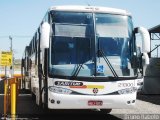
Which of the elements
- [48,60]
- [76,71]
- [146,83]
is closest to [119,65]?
[76,71]

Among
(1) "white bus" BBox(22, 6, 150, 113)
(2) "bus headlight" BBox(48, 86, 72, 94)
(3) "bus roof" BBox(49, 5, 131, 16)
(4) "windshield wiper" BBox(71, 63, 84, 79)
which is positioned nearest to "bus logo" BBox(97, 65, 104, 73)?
(1) "white bus" BBox(22, 6, 150, 113)

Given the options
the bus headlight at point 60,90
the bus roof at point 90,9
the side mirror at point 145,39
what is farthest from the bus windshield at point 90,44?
the side mirror at point 145,39

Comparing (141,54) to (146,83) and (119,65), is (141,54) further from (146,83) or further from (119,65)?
(146,83)

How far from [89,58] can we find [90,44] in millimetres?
433

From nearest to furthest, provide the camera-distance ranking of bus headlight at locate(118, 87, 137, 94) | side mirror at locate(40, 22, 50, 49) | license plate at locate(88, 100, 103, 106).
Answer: side mirror at locate(40, 22, 50, 49), license plate at locate(88, 100, 103, 106), bus headlight at locate(118, 87, 137, 94)

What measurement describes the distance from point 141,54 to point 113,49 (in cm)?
100

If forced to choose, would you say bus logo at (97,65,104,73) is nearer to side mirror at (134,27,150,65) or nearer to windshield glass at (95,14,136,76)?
windshield glass at (95,14,136,76)

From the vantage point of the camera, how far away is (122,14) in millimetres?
12836

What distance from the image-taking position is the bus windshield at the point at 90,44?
473 inches

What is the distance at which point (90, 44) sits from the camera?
12273 millimetres

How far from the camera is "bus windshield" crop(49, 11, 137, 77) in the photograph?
12.0 metres

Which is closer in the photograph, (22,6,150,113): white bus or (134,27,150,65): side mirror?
(22,6,150,113): white bus

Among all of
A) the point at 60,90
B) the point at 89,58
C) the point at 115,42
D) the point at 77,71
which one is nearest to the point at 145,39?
the point at 115,42

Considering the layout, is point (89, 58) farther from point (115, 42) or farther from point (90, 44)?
point (115, 42)
